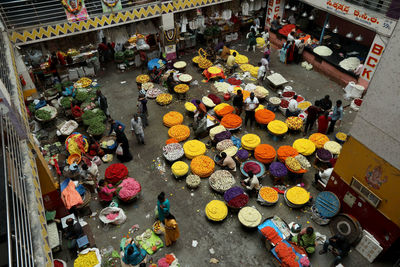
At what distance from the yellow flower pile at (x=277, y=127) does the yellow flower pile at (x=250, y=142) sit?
0.92 meters

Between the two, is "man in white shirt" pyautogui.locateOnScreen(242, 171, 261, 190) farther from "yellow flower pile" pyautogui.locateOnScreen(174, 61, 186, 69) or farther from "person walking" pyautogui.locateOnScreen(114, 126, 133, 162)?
"yellow flower pile" pyautogui.locateOnScreen(174, 61, 186, 69)

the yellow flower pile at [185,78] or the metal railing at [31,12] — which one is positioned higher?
the metal railing at [31,12]

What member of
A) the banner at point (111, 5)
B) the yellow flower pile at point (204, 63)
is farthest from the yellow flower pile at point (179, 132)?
the banner at point (111, 5)

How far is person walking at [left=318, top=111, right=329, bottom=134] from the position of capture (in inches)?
475

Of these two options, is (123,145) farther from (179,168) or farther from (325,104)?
(325,104)

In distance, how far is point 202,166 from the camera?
435 inches

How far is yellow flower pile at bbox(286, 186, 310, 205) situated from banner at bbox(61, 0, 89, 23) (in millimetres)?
12716

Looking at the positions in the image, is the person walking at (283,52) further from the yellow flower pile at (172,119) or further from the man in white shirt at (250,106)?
the yellow flower pile at (172,119)

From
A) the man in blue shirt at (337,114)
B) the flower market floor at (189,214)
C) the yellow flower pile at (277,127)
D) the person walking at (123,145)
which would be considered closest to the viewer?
the flower market floor at (189,214)

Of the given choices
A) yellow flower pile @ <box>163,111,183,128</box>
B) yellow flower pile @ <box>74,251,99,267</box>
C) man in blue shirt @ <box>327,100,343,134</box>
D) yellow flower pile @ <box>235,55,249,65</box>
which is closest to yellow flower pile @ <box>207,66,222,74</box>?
yellow flower pile @ <box>235,55,249,65</box>

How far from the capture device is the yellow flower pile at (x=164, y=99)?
14719 mm

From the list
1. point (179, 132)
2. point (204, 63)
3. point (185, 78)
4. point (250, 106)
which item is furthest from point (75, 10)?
point (250, 106)

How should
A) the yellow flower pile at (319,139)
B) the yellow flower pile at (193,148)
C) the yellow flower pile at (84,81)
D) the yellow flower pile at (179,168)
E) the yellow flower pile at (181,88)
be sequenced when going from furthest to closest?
the yellow flower pile at (84,81) < the yellow flower pile at (181,88) < the yellow flower pile at (319,139) < the yellow flower pile at (193,148) < the yellow flower pile at (179,168)

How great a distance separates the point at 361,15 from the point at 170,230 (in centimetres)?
1335
